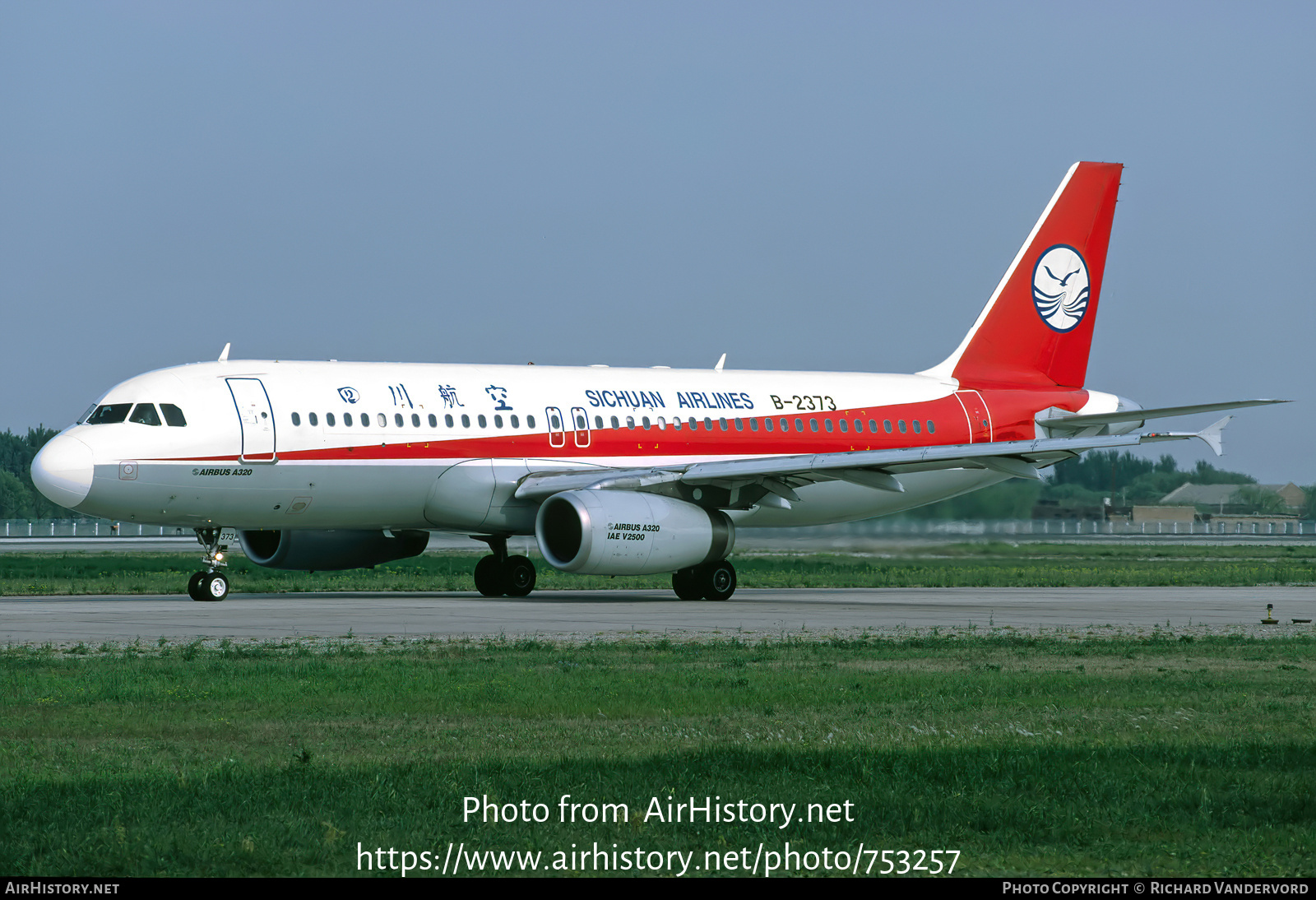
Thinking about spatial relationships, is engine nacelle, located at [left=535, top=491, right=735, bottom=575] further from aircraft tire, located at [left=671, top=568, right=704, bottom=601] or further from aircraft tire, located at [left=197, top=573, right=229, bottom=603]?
aircraft tire, located at [left=197, top=573, right=229, bottom=603]

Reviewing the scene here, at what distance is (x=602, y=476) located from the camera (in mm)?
28328

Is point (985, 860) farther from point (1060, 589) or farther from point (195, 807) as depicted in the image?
point (1060, 589)

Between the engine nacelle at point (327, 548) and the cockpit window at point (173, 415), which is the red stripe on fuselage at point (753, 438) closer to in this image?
the cockpit window at point (173, 415)

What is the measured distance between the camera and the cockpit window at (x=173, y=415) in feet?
85.9

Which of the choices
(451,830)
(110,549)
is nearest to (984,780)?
(451,830)

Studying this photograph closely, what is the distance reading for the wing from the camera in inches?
1089

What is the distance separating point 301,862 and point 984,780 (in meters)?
3.99

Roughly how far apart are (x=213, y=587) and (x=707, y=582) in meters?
8.66

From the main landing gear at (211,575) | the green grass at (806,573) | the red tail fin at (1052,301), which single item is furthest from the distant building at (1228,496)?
the main landing gear at (211,575)

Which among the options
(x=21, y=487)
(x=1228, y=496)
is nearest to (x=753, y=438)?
(x=1228, y=496)

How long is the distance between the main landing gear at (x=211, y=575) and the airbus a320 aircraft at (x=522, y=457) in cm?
4

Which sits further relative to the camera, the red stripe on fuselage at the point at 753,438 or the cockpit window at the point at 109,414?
the red stripe on fuselage at the point at 753,438

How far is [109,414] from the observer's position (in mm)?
26250

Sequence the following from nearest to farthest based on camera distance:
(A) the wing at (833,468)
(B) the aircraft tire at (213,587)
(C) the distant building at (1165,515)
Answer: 1. (B) the aircraft tire at (213,587)
2. (A) the wing at (833,468)
3. (C) the distant building at (1165,515)
